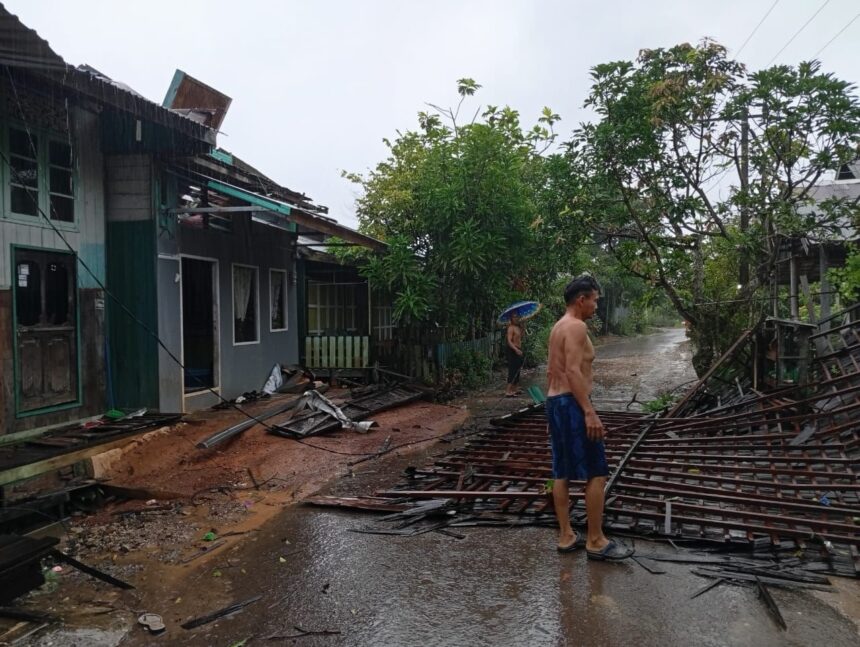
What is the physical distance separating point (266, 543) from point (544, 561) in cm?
216

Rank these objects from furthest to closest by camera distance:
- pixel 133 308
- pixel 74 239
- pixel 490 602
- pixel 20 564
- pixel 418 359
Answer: pixel 418 359 < pixel 133 308 < pixel 74 239 < pixel 20 564 < pixel 490 602

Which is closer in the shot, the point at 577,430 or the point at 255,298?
the point at 577,430

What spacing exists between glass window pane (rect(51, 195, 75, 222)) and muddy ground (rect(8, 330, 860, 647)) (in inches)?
139

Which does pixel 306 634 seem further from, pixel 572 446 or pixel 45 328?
pixel 45 328

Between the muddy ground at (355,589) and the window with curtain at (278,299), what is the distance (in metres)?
5.66

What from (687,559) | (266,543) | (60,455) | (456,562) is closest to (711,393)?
(687,559)

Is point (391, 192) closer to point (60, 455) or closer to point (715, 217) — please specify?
point (715, 217)

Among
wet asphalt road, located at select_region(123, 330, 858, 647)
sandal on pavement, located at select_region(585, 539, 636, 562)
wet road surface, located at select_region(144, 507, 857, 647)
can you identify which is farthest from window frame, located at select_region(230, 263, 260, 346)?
sandal on pavement, located at select_region(585, 539, 636, 562)

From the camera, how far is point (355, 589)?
3.64 metres

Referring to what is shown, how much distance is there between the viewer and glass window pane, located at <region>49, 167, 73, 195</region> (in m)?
7.23

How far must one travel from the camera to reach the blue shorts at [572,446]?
12.8 ft

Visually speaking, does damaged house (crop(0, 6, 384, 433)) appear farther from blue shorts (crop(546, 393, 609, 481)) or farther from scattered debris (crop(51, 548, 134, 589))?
blue shorts (crop(546, 393, 609, 481))

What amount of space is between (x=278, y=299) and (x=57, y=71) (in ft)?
21.7

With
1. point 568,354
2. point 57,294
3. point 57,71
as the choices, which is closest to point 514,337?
point 57,294
